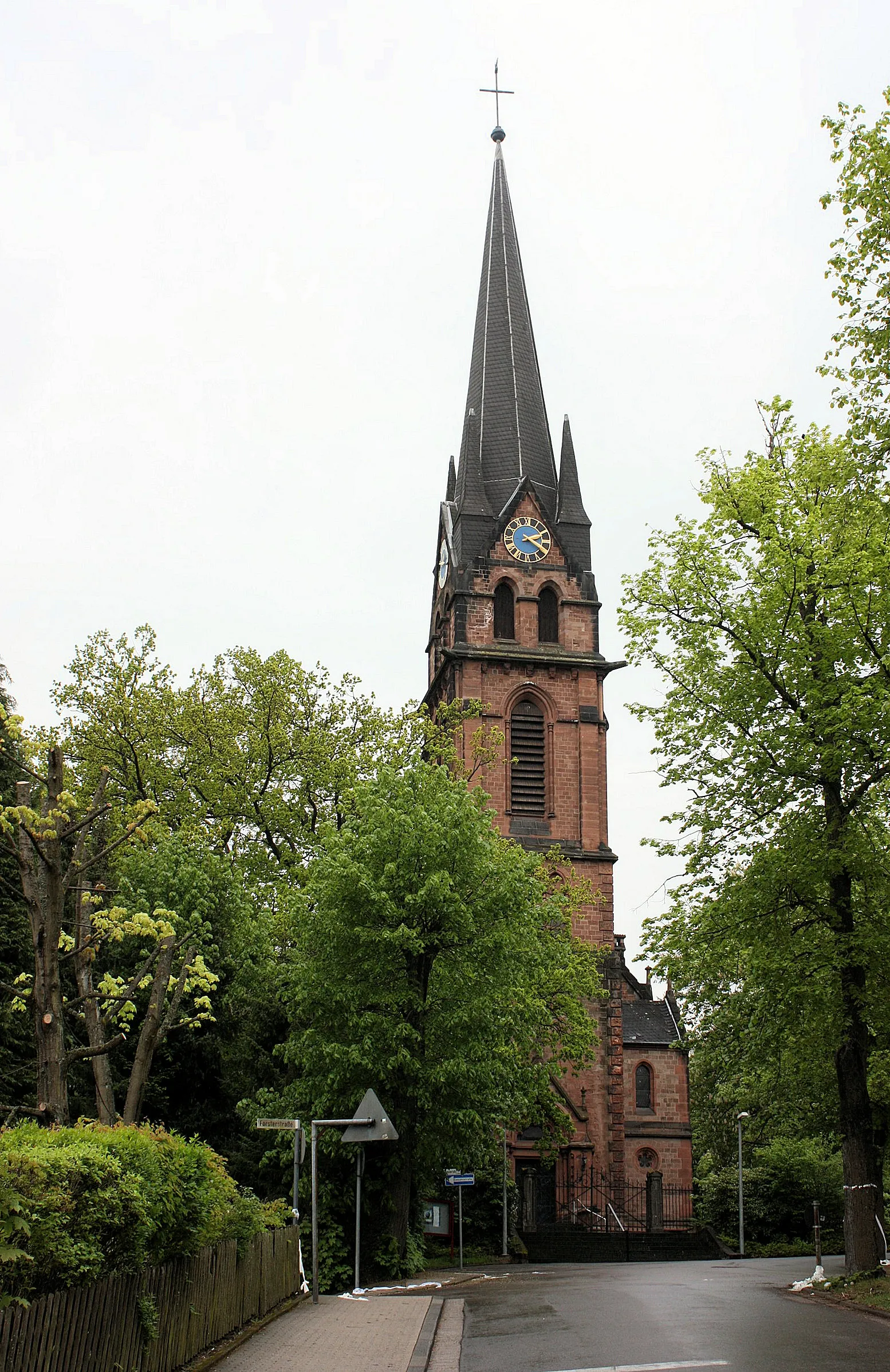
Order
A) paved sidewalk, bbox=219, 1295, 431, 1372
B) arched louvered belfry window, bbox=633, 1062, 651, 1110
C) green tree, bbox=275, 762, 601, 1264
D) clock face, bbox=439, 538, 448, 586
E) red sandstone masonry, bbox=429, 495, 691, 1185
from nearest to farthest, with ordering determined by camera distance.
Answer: paved sidewalk, bbox=219, 1295, 431, 1372
green tree, bbox=275, 762, 601, 1264
red sandstone masonry, bbox=429, 495, 691, 1185
arched louvered belfry window, bbox=633, 1062, 651, 1110
clock face, bbox=439, 538, 448, 586

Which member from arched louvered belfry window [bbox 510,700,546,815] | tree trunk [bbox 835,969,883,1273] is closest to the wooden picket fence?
tree trunk [bbox 835,969,883,1273]

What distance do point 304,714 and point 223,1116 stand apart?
1100 centimetres

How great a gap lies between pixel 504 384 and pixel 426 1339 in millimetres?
44221

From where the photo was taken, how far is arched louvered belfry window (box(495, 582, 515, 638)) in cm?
4875

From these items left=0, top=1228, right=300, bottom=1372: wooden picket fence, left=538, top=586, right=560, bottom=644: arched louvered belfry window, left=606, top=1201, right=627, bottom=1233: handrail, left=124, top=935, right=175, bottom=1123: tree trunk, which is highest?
left=538, top=586, right=560, bottom=644: arched louvered belfry window

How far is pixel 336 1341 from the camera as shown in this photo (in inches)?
520

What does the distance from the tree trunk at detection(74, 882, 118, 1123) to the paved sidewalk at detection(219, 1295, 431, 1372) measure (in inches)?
127

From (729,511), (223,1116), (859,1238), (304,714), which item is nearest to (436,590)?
(304,714)

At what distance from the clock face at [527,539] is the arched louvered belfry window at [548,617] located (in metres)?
1.30

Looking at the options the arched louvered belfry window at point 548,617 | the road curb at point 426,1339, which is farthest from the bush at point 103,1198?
the arched louvered belfry window at point 548,617

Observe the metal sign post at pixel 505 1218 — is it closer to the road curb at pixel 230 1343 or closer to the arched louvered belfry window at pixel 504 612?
the road curb at pixel 230 1343

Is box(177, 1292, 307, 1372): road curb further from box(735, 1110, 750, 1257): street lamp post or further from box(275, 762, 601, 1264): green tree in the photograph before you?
box(735, 1110, 750, 1257): street lamp post

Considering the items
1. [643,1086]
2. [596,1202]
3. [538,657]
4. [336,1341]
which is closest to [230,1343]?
[336,1341]

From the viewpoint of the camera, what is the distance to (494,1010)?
80.6ft
